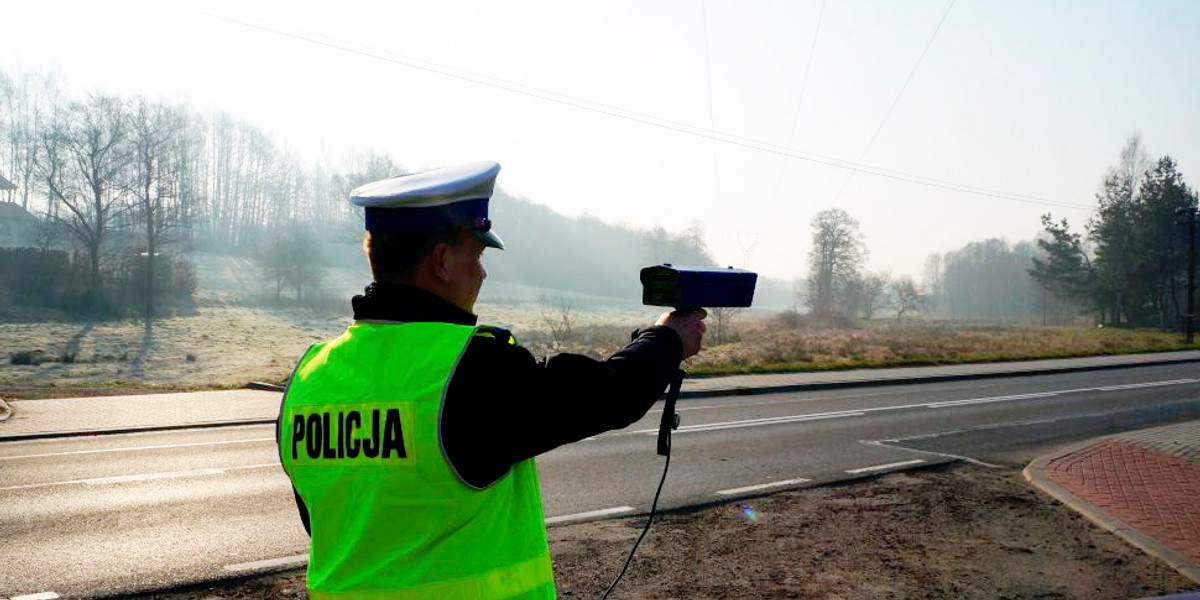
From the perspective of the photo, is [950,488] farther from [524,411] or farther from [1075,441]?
[524,411]

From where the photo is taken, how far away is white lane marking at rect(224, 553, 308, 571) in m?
6.29

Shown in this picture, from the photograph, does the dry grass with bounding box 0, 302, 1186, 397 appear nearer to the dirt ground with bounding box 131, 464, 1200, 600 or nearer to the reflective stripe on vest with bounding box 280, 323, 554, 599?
the dirt ground with bounding box 131, 464, 1200, 600

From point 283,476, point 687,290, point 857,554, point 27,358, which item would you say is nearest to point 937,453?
point 857,554

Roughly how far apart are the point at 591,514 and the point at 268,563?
2746 mm

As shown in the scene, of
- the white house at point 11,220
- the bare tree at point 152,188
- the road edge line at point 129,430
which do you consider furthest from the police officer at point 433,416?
the white house at point 11,220

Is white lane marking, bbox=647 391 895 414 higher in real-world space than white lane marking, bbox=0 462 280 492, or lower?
higher

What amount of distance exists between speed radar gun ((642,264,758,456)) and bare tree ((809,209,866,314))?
5786 centimetres

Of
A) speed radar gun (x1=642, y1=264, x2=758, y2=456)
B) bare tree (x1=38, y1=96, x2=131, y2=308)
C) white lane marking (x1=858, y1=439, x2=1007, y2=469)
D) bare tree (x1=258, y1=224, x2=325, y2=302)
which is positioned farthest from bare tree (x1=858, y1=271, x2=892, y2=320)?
speed radar gun (x1=642, y1=264, x2=758, y2=456)

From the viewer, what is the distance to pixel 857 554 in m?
6.56

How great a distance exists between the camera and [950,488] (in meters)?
9.00

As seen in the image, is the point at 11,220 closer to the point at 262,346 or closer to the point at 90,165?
the point at 90,165

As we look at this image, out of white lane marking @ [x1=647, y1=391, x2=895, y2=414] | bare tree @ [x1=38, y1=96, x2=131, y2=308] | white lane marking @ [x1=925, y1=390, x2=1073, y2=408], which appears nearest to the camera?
white lane marking @ [x1=647, y1=391, x2=895, y2=414]

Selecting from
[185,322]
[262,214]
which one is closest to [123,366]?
[185,322]

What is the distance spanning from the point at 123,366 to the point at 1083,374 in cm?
3217
